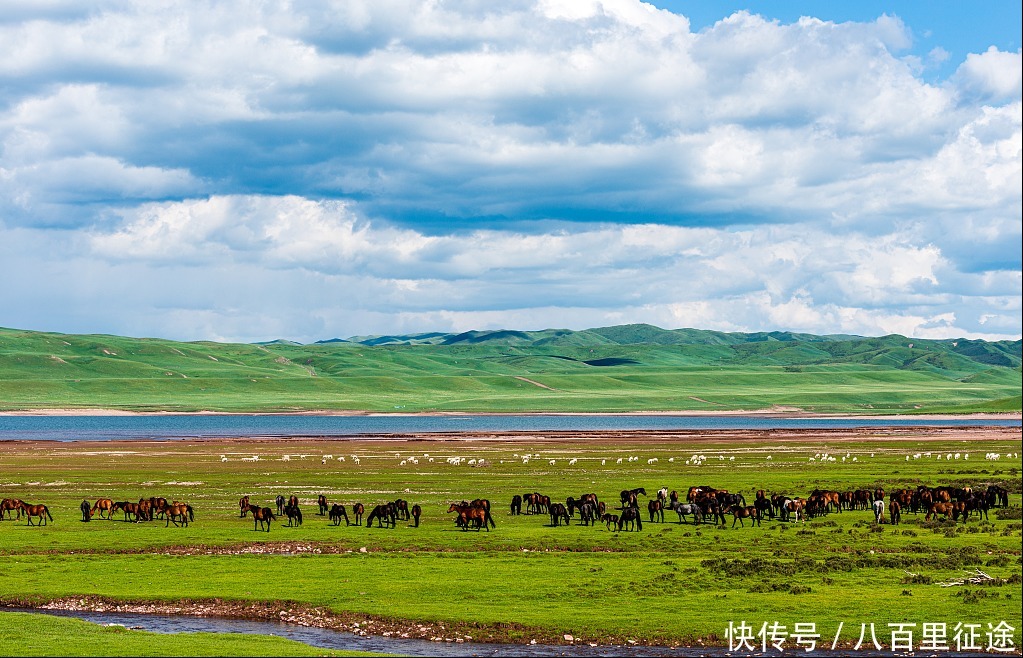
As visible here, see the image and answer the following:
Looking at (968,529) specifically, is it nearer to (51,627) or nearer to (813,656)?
(813,656)

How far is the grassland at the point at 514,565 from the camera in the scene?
27672 millimetres

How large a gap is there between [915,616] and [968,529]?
16.7 metres

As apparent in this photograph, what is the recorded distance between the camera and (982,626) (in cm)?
2589

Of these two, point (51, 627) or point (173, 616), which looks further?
point (173, 616)

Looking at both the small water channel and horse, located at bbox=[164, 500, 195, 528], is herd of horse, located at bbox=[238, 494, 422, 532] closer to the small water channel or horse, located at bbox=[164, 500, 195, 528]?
horse, located at bbox=[164, 500, 195, 528]

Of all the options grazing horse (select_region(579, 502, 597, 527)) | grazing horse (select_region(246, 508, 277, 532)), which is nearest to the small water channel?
grazing horse (select_region(246, 508, 277, 532))

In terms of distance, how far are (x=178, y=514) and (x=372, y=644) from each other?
23694mm

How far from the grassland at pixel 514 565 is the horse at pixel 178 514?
1047mm

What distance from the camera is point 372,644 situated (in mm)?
26891

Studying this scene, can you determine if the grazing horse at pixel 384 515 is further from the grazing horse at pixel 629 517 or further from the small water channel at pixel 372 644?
the small water channel at pixel 372 644

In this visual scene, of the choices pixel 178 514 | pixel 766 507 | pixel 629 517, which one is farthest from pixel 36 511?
pixel 766 507

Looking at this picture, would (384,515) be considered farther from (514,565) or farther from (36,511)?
(36,511)

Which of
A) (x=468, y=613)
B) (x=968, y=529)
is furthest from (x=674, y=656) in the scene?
(x=968, y=529)

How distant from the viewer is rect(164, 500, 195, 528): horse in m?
45.3
